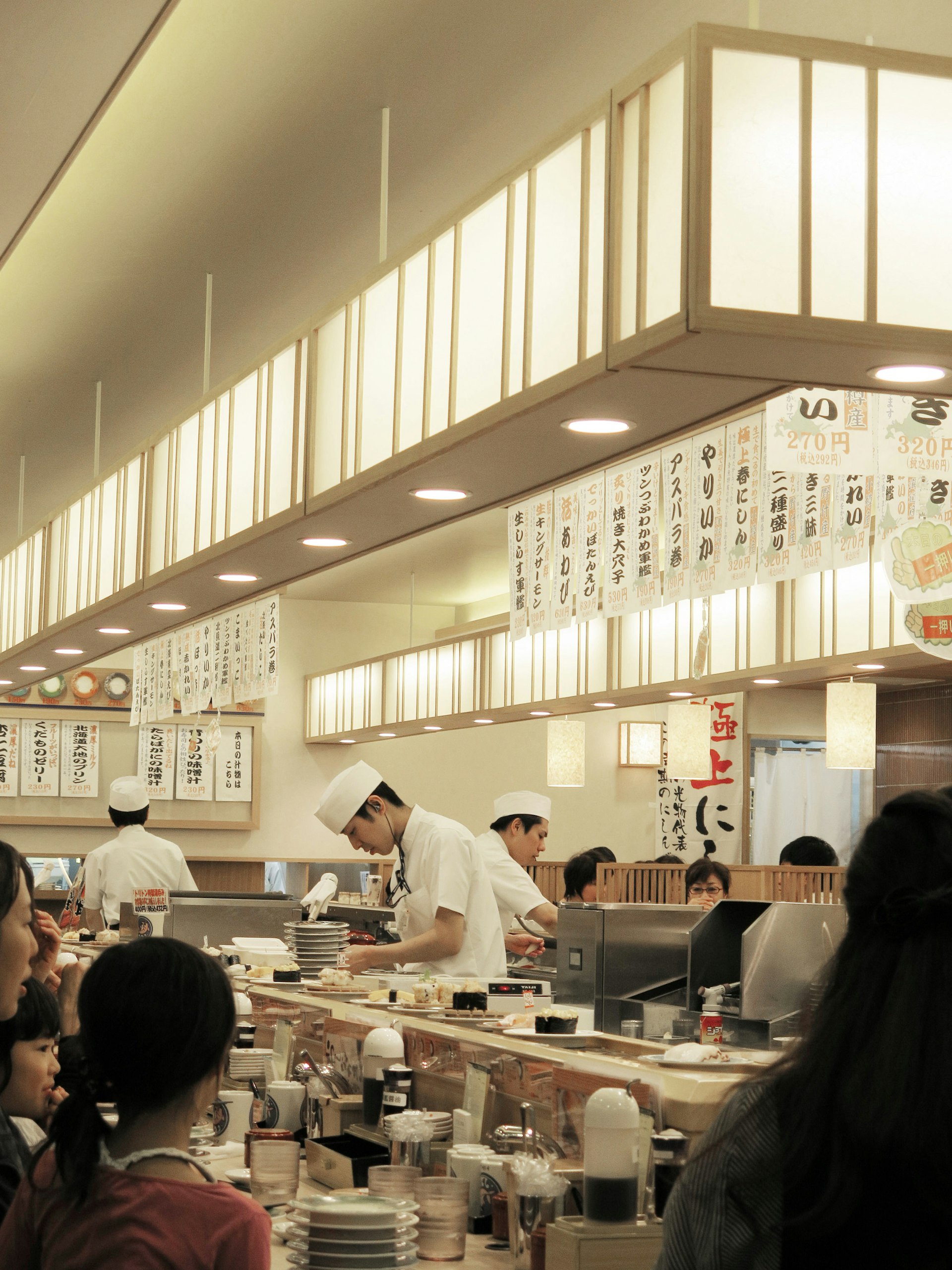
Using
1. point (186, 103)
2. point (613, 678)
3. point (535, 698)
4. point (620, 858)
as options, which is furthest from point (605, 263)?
point (620, 858)

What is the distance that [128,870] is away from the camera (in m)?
7.11

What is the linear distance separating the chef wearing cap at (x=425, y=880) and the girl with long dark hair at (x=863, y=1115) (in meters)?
3.74

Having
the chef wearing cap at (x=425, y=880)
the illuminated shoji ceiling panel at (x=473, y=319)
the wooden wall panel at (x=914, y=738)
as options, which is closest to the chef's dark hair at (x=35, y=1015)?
the illuminated shoji ceiling panel at (x=473, y=319)

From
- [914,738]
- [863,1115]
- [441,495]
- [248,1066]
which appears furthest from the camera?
[914,738]

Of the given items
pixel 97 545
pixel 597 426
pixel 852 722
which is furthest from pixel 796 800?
pixel 597 426

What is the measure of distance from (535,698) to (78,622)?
3638 mm

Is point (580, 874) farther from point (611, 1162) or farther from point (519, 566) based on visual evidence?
point (611, 1162)

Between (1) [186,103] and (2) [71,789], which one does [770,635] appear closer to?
(1) [186,103]

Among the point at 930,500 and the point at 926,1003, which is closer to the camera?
the point at 926,1003

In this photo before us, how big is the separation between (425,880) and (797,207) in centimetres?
355

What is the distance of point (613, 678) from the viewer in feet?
26.2

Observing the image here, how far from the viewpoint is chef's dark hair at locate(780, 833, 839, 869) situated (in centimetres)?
776

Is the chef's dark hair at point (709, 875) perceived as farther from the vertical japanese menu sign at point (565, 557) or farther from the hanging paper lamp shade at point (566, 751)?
the hanging paper lamp shade at point (566, 751)

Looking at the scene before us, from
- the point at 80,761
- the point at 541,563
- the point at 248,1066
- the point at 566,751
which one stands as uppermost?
the point at 541,563
